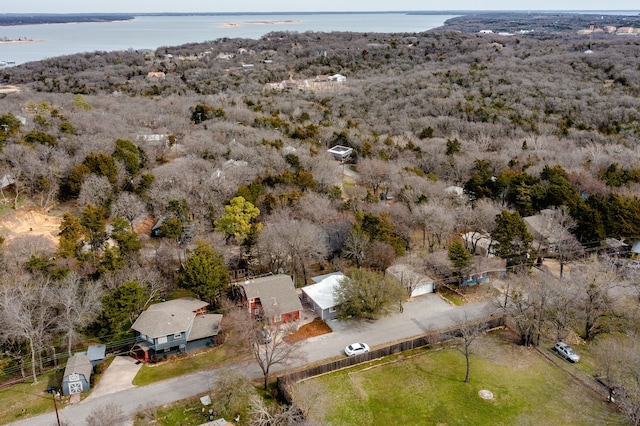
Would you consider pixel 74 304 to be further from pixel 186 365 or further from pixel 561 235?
pixel 561 235

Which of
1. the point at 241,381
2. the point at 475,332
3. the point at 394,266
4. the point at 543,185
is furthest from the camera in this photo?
the point at 543,185

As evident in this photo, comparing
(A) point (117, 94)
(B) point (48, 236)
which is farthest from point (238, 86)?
(B) point (48, 236)

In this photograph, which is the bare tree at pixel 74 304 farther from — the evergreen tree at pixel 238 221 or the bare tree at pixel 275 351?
the evergreen tree at pixel 238 221

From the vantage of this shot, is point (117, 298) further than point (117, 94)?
No

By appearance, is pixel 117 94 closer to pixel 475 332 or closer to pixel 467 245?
pixel 467 245

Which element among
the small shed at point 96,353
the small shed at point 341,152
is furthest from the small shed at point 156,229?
the small shed at point 341,152
